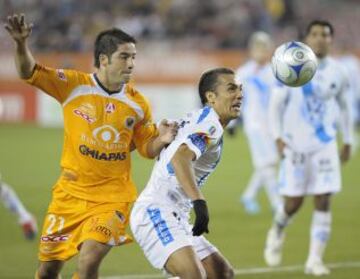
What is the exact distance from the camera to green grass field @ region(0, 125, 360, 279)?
35.5ft

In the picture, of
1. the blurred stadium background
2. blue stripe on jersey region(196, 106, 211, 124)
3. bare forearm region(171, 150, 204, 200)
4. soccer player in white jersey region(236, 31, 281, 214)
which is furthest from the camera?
the blurred stadium background

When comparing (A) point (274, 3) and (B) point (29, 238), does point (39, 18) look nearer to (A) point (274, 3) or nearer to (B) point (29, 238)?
(A) point (274, 3)

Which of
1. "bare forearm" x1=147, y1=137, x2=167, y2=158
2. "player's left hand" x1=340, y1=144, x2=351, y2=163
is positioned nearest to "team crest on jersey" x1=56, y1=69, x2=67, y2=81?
"bare forearm" x1=147, y1=137, x2=167, y2=158

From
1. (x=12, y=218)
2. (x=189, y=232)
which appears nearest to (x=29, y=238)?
(x=12, y=218)

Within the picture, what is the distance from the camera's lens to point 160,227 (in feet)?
22.6

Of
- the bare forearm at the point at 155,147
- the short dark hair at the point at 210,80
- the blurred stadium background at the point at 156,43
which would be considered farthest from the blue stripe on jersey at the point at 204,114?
the blurred stadium background at the point at 156,43

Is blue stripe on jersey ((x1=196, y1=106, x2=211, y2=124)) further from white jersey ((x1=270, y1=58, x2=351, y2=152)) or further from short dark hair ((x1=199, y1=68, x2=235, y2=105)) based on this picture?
white jersey ((x1=270, y1=58, x2=351, y2=152))

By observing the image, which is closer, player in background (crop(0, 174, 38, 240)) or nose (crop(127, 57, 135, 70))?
nose (crop(127, 57, 135, 70))

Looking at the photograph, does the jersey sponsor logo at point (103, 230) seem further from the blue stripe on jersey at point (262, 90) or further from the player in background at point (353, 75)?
the player in background at point (353, 75)

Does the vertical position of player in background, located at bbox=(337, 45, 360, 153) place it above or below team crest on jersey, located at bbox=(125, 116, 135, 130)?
below

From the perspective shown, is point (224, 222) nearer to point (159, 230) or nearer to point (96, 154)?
point (96, 154)

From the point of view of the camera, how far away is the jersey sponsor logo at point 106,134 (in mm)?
7758

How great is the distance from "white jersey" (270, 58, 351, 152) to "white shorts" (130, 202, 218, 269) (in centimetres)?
387

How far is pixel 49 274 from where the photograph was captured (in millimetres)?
7785
